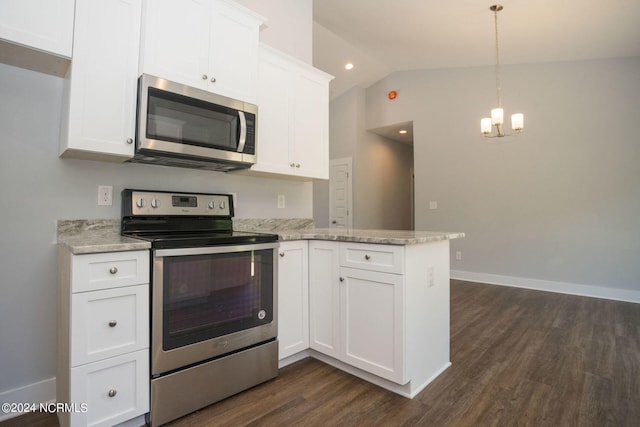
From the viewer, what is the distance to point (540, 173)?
439cm

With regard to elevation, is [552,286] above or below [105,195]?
below

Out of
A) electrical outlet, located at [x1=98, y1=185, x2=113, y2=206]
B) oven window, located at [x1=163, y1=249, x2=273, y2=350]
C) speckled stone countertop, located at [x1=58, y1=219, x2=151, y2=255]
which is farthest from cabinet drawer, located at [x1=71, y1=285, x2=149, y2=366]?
electrical outlet, located at [x1=98, y1=185, x2=113, y2=206]

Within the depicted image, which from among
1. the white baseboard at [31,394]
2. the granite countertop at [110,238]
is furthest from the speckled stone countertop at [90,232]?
the white baseboard at [31,394]

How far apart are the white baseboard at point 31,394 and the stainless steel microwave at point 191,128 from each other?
1.31 metres

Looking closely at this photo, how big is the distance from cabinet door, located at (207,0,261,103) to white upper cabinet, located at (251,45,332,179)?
15cm

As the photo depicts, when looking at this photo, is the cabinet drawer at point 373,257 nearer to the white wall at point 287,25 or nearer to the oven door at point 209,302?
the oven door at point 209,302

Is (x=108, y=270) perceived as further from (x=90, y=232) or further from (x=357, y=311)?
(x=357, y=311)

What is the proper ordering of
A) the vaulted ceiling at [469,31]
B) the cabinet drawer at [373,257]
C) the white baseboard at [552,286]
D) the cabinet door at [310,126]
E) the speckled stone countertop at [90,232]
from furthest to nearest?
1. the white baseboard at [552,286]
2. the vaulted ceiling at [469,31]
3. the cabinet door at [310,126]
4. the cabinet drawer at [373,257]
5. the speckled stone countertop at [90,232]

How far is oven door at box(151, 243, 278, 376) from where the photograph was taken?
4.91ft

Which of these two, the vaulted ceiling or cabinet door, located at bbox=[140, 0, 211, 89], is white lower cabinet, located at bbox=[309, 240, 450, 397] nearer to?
cabinet door, located at bbox=[140, 0, 211, 89]

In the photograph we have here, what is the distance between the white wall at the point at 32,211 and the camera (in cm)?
164

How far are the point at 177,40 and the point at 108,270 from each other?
51.8 inches

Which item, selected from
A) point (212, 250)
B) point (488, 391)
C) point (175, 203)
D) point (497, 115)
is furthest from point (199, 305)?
point (497, 115)

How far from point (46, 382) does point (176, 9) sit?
7.15 feet
